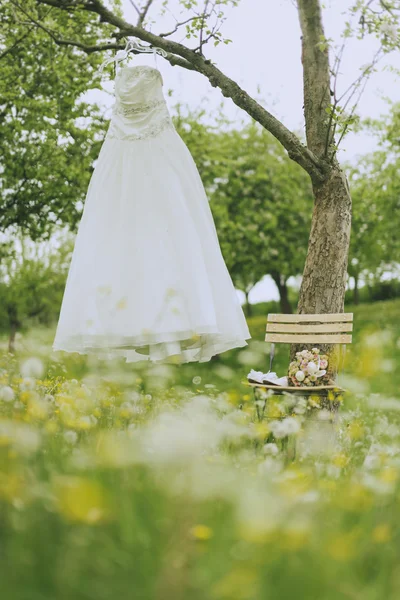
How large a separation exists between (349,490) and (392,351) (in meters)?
13.6

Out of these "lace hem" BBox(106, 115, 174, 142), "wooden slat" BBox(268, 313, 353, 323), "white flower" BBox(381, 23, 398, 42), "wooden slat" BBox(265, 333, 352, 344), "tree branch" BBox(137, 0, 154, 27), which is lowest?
"wooden slat" BBox(265, 333, 352, 344)

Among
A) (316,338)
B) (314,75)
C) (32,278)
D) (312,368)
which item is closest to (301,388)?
Answer: (312,368)

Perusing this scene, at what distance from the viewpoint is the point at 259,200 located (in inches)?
632

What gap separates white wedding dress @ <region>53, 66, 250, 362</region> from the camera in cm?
471

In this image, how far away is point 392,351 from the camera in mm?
15461

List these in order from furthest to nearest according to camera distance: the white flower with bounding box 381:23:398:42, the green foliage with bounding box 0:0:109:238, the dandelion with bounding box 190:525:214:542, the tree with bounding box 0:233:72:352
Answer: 1. the tree with bounding box 0:233:72:352
2. the green foliage with bounding box 0:0:109:238
3. the white flower with bounding box 381:23:398:42
4. the dandelion with bounding box 190:525:214:542

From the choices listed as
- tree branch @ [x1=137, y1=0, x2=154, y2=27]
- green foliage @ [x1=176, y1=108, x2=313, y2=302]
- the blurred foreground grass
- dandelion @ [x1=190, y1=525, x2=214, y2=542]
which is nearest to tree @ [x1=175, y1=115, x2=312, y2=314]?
green foliage @ [x1=176, y1=108, x2=313, y2=302]

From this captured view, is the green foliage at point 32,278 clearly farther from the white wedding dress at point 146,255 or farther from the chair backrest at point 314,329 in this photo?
the white wedding dress at point 146,255

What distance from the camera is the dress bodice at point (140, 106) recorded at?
207 inches

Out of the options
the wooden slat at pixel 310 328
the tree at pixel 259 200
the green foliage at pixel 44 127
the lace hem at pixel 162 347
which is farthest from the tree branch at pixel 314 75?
the tree at pixel 259 200

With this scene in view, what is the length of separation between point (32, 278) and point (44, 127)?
6.90 metres

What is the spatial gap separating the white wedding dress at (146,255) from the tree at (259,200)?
30.9 feet

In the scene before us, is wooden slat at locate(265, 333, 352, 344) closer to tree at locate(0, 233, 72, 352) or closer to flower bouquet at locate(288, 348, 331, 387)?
flower bouquet at locate(288, 348, 331, 387)

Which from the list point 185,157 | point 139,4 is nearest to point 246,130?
point 139,4
